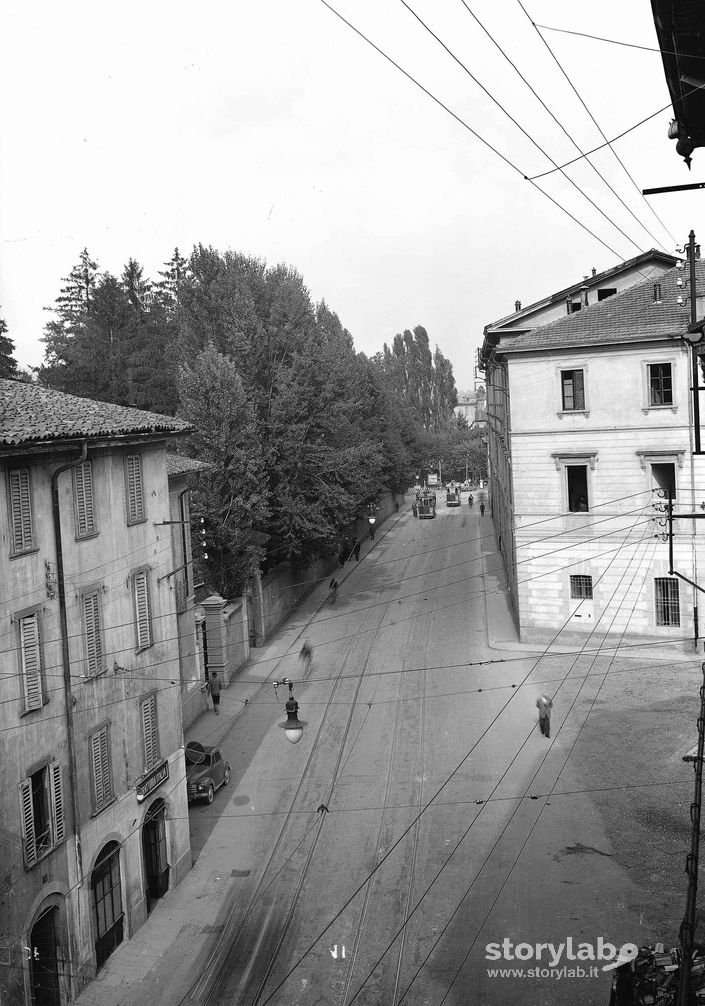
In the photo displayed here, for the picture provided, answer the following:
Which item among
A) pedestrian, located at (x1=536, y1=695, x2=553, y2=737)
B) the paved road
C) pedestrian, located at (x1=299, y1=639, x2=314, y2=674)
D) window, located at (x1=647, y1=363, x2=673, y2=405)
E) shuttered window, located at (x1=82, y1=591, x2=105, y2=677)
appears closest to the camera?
the paved road

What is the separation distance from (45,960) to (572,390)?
28.0m

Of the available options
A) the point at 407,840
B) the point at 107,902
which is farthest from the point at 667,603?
the point at 107,902

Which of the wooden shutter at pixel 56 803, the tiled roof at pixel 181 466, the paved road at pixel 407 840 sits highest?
the tiled roof at pixel 181 466

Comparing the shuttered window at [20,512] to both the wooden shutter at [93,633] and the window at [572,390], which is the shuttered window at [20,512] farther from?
the window at [572,390]

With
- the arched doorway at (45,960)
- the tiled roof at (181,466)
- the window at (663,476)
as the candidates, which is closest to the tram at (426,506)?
the window at (663,476)

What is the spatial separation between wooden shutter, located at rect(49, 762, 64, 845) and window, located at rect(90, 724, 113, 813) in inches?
42.6

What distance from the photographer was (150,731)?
20.2 metres

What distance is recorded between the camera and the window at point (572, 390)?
121ft

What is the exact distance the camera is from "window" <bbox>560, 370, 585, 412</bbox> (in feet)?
121

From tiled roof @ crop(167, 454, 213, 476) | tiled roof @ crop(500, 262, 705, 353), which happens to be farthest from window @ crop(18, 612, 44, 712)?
tiled roof @ crop(500, 262, 705, 353)

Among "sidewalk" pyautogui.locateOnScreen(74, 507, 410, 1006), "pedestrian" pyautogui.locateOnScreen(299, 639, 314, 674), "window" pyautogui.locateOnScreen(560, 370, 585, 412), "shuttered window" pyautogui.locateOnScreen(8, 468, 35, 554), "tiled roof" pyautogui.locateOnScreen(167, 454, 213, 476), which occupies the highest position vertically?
"window" pyautogui.locateOnScreen(560, 370, 585, 412)

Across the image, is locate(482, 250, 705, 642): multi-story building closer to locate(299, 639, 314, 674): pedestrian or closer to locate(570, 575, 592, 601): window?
locate(570, 575, 592, 601): window

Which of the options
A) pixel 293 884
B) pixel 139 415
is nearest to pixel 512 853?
pixel 293 884

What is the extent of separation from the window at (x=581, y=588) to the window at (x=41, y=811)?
82.2ft
